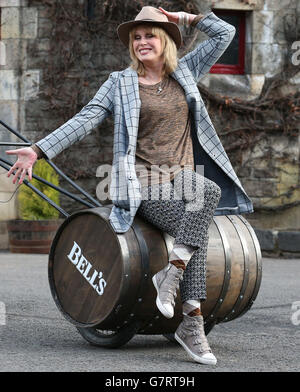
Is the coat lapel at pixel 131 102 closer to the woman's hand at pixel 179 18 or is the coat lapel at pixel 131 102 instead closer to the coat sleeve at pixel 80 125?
the coat sleeve at pixel 80 125

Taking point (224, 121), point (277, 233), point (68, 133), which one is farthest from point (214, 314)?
point (224, 121)

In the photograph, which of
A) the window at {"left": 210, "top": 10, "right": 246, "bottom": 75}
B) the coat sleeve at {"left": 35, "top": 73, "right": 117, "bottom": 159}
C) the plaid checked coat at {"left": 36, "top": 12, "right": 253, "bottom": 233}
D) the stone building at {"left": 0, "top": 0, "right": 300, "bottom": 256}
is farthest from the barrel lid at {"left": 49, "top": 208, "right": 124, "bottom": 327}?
the window at {"left": 210, "top": 10, "right": 246, "bottom": 75}

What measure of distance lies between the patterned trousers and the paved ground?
0.42 metres

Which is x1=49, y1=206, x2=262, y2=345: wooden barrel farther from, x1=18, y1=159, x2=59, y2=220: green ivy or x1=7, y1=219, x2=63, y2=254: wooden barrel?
x1=18, y1=159, x2=59, y2=220: green ivy

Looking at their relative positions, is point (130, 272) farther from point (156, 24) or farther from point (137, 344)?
point (156, 24)

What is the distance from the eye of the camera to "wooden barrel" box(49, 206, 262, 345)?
14.6 feet

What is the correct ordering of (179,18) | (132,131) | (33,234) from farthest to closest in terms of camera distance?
(33,234) → (179,18) → (132,131)

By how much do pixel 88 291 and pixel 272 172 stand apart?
6901 mm

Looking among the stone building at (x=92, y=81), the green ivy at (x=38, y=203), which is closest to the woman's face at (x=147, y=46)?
the green ivy at (x=38, y=203)

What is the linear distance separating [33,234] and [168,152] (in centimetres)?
579

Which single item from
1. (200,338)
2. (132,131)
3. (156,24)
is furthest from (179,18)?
(200,338)

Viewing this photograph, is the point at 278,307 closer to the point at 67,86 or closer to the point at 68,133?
the point at 68,133

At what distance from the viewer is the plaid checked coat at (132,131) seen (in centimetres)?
458

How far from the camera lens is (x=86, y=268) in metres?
4.68
